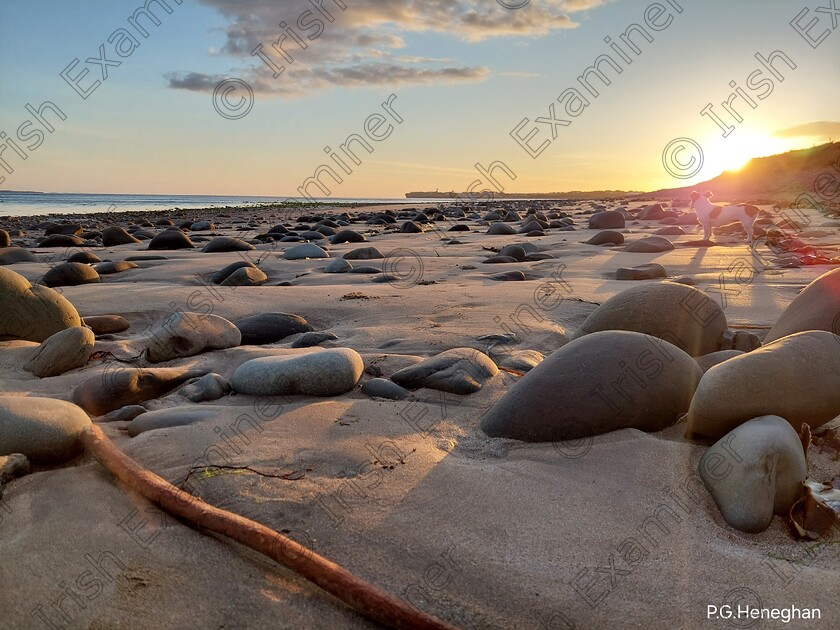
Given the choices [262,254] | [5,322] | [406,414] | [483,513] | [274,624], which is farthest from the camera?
[262,254]

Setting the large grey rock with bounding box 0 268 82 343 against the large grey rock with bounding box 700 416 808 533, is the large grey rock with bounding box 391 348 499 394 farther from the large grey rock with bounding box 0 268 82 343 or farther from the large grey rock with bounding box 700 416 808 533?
the large grey rock with bounding box 0 268 82 343

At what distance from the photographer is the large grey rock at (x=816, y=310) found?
105 inches

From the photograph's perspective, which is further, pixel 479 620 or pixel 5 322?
pixel 5 322

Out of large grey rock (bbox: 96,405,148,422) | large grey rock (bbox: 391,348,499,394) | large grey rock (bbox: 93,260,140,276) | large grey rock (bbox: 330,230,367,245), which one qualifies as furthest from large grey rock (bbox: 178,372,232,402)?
large grey rock (bbox: 330,230,367,245)

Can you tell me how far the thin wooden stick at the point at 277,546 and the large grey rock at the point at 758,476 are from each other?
101 centimetres

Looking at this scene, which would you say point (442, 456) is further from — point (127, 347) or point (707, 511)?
point (127, 347)

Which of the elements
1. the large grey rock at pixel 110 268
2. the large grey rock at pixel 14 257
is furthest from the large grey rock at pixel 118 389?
the large grey rock at pixel 14 257

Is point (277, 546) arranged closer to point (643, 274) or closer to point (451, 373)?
point (451, 373)

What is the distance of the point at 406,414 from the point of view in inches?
95.6

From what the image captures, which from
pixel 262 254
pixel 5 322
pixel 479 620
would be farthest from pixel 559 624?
pixel 262 254

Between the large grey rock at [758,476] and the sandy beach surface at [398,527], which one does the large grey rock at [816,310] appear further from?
the large grey rock at [758,476]

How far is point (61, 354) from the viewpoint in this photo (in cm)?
302

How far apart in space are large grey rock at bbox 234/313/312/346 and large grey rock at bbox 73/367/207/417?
2.97 feet

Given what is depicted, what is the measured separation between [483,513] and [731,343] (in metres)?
2.11
